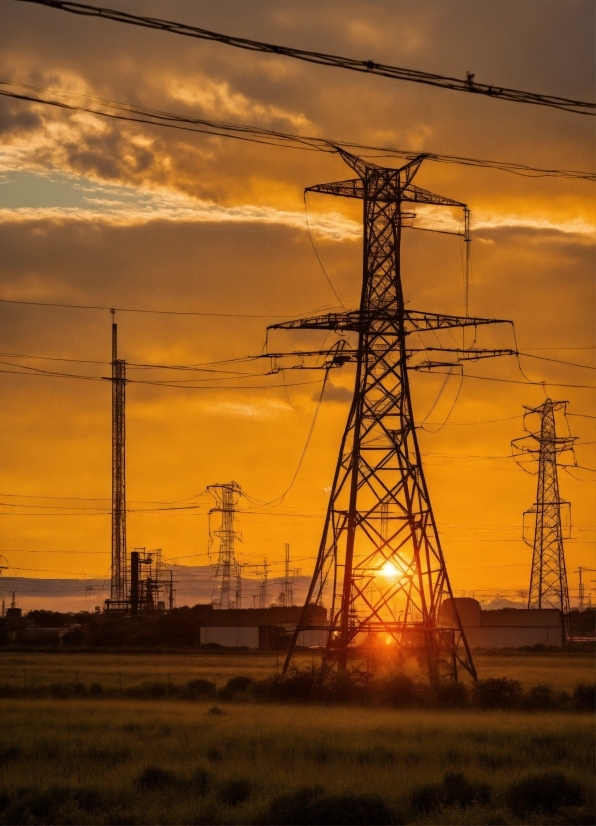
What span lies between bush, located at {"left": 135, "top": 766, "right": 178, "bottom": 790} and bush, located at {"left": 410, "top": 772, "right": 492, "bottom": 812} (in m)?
6.43

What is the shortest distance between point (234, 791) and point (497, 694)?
2551 cm

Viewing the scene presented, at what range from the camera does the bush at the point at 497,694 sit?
54406 millimetres

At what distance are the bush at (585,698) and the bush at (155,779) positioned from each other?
2474 centimetres

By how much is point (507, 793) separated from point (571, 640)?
111190 millimetres

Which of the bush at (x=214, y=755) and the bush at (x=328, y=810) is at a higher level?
the bush at (x=214, y=755)

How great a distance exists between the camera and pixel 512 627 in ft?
457

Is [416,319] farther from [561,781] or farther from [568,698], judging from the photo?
[561,781]

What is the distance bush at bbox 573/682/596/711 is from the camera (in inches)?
2092

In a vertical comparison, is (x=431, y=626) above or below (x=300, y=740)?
above

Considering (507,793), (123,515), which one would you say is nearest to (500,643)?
(123,515)

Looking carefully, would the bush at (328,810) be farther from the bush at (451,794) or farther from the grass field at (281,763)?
the bush at (451,794)

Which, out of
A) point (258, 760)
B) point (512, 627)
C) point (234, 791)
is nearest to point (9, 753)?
point (258, 760)

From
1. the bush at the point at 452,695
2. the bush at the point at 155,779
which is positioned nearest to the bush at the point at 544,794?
the bush at the point at 155,779

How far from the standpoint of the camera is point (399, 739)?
40594 mm
